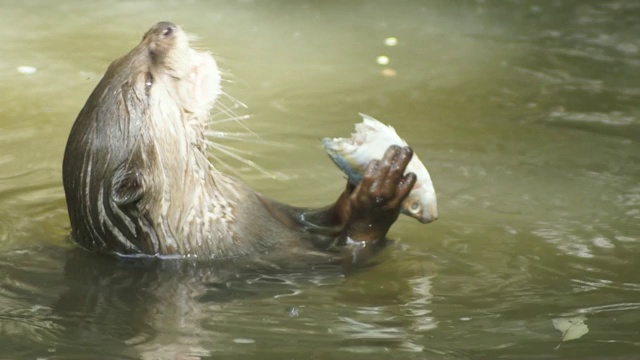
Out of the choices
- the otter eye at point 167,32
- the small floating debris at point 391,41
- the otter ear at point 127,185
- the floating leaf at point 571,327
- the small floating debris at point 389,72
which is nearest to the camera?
the floating leaf at point 571,327

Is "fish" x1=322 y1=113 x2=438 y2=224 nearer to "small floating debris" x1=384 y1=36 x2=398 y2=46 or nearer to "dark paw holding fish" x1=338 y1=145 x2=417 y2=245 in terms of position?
"dark paw holding fish" x1=338 y1=145 x2=417 y2=245

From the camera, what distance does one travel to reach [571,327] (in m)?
3.13

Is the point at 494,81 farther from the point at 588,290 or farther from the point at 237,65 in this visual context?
the point at 588,290

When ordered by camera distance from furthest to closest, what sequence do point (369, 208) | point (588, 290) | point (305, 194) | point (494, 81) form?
1. point (494, 81)
2. point (305, 194)
3. point (369, 208)
4. point (588, 290)

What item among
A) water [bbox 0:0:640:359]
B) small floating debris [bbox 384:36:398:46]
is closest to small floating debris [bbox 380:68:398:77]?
water [bbox 0:0:640:359]

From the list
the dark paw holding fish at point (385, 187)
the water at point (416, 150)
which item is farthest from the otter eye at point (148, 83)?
the dark paw holding fish at point (385, 187)

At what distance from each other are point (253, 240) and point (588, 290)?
41.5 inches

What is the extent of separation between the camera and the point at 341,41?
21.7 feet

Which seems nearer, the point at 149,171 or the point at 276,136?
the point at 149,171

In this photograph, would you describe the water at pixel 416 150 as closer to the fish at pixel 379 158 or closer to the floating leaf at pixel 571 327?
the floating leaf at pixel 571 327

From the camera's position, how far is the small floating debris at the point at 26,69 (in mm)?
6043

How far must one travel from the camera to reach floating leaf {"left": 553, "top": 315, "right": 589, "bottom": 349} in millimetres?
3057

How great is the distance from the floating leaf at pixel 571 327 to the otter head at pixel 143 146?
122 cm

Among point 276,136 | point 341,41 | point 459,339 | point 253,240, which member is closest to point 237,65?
point 341,41
